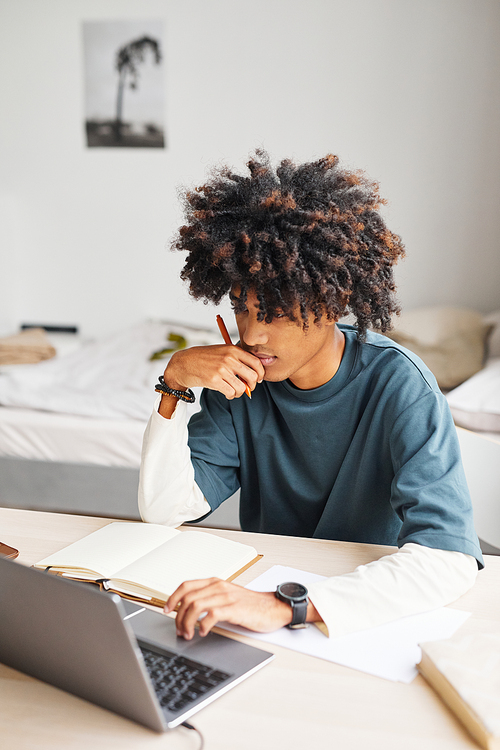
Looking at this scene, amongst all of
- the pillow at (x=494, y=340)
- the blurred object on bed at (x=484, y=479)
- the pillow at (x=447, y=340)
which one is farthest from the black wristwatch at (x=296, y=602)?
the pillow at (x=494, y=340)

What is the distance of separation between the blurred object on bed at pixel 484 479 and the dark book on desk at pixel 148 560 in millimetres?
486

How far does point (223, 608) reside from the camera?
75 cm

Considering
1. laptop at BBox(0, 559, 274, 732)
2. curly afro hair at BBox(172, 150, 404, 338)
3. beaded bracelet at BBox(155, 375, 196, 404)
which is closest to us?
laptop at BBox(0, 559, 274, 732)

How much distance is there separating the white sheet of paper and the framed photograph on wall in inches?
132

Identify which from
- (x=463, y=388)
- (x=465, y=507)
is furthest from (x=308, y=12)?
(x=465, y=507)

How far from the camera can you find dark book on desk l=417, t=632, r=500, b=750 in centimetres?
60

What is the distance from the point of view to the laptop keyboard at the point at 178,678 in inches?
25.6

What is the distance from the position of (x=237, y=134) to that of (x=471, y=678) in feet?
11.1

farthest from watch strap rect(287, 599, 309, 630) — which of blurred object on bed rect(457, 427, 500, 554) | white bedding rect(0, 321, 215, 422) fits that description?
white bedding rect(0, 321, 215, 422)

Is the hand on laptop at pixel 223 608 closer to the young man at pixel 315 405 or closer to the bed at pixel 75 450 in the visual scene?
the young man at pixel 315 405

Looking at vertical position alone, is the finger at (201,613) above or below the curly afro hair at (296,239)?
below

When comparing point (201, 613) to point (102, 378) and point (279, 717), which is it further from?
point (102, 378)

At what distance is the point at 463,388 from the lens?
2.36 meters

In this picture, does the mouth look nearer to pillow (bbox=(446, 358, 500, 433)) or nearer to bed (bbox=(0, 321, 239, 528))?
bed (bbox=(0, 321, 239, 528))
